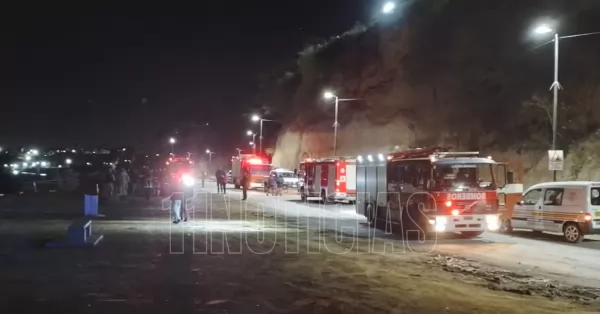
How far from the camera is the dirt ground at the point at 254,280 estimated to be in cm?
1034

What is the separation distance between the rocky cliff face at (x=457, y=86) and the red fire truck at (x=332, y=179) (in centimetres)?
1059

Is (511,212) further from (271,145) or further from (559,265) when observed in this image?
(271,145)

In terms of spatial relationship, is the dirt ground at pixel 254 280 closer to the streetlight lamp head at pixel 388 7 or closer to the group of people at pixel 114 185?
the group of people at pixel 114 185

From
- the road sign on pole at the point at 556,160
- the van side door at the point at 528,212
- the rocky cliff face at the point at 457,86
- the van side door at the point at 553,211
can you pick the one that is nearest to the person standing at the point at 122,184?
the rocky cliff face at the point at 457,86

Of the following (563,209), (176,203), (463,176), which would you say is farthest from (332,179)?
(563,209)

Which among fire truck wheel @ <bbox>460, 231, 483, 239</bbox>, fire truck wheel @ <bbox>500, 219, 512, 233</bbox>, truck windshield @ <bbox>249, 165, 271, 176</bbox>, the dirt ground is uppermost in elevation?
truck windshield @ <bbox>249, 165, 271, 176</bbox>

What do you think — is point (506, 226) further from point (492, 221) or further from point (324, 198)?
point (324, 198)

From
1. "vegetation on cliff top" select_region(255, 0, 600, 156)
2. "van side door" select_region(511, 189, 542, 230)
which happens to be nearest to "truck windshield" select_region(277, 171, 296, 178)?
"vegetation on cliff top" select_region(255, 0, 600, 156)

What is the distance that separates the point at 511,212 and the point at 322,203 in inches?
818

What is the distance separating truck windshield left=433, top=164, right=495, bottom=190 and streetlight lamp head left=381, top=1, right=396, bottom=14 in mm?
55528

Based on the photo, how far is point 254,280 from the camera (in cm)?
1275

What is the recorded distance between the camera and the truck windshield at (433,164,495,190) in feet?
68.8

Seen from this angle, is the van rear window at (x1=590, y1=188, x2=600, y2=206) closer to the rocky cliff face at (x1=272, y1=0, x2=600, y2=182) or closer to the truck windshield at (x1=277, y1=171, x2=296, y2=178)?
the rocky cliff face at (x1=272, y1=0, x2=600, y2=182)

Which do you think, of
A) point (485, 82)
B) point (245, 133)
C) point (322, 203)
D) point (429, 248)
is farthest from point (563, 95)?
point (245, 133)
